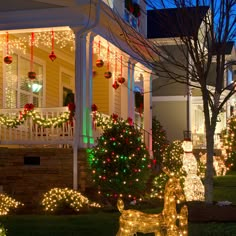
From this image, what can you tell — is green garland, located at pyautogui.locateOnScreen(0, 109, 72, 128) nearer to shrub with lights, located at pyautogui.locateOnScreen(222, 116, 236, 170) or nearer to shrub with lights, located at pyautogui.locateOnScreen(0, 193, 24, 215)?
shrub with lights, located at pyautogui.locateOnScreen(0, 193, 24, 215)

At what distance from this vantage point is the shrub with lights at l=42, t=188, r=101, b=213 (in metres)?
13.6

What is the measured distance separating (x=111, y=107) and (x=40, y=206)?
7960 mm

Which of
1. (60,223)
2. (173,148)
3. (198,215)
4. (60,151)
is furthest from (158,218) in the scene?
(173,148)

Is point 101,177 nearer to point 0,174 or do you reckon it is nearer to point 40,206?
point 40,206

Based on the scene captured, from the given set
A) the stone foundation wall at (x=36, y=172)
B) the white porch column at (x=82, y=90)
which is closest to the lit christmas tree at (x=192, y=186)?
the stone foundation wall at (x=36, y=172)

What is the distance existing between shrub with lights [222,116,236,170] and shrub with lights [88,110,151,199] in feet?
42.0

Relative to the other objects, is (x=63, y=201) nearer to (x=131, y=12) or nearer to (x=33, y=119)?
(x=33, y=119)

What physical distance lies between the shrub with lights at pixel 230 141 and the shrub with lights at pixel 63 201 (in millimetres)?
14302

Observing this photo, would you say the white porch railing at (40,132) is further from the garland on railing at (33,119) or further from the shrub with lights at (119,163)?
the shrub with lights at (119,163)

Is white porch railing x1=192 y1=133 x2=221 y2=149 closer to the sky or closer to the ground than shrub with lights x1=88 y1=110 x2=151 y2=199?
closer to the sky

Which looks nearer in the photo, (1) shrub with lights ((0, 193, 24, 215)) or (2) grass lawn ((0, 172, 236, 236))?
(2) grass lawn ((0, 172, 236, 236))

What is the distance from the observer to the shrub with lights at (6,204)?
44.2 ft

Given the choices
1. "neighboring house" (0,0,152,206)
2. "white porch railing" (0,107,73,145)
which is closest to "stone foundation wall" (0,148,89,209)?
"neighboring house" (0,0,152,206)

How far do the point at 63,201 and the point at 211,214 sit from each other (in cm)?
434
